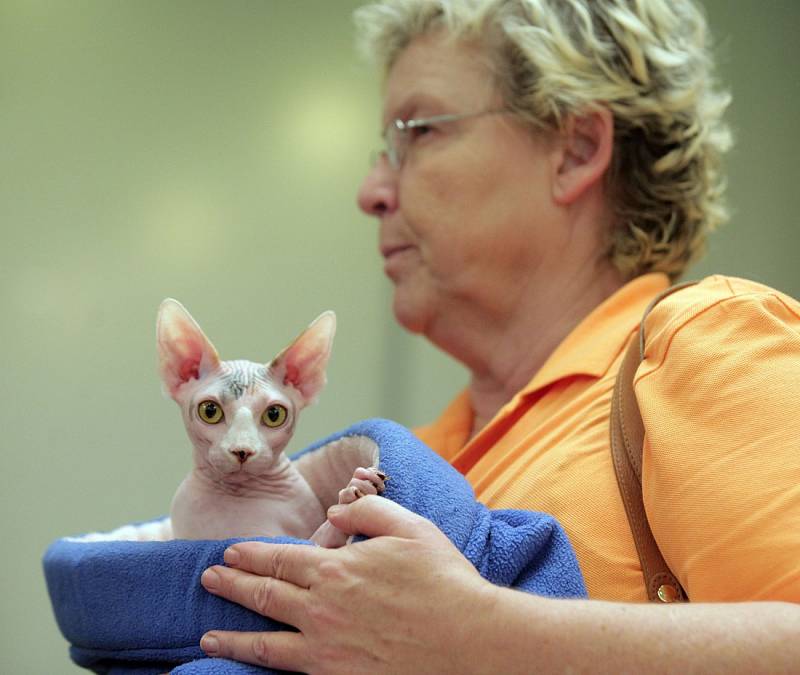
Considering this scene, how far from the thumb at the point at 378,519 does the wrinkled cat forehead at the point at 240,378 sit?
12cm

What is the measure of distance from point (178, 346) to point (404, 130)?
642 millimetres

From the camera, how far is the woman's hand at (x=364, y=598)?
2.15 ft

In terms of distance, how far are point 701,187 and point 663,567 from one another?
0.73 metres

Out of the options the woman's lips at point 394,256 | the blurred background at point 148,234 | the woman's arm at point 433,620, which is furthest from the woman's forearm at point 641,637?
the blurred background at point 148,234

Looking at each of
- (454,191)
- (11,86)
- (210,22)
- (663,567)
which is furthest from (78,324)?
(663,567)

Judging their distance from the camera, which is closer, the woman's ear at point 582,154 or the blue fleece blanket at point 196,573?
the blue fleece blanket at point 196,573

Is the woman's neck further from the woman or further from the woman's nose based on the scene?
the woman's nose

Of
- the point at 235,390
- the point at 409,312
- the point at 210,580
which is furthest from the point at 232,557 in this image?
the point at 409,312

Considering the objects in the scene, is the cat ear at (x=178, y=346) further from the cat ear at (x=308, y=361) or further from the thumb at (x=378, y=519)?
the thumb at (x=378, y=519)

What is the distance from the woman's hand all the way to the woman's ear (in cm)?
66

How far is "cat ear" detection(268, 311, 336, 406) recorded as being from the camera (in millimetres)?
791

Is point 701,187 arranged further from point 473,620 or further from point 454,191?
point 473,620

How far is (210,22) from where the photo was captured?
71.8 inches

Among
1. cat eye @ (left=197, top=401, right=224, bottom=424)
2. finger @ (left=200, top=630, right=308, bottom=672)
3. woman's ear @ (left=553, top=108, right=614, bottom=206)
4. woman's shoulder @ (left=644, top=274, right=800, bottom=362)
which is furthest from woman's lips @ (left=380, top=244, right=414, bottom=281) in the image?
finger @ (left=200, top=630, right=308, bottom=672)
